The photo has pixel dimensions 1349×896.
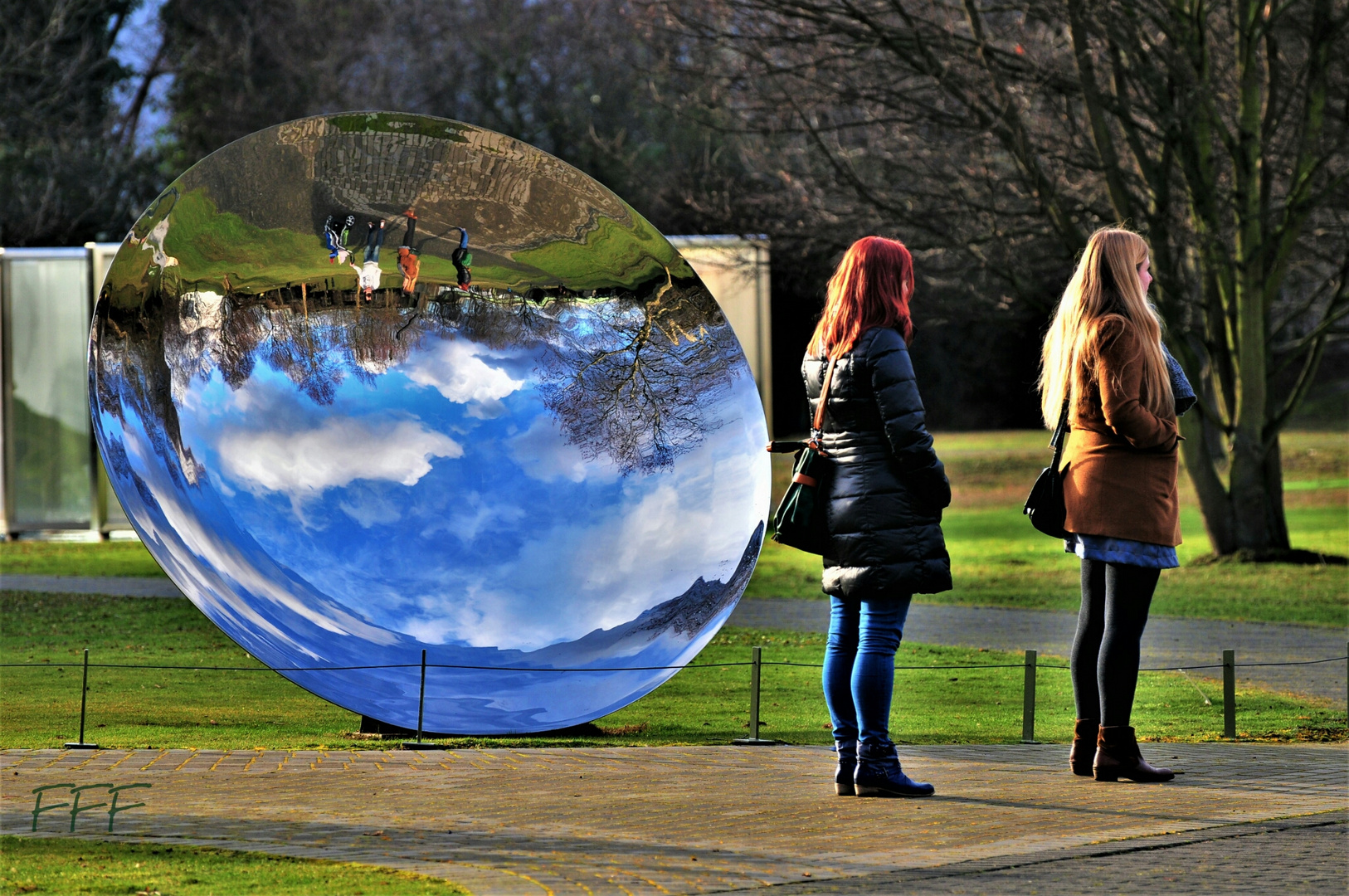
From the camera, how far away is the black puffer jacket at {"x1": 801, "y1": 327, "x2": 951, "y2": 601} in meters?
6.02

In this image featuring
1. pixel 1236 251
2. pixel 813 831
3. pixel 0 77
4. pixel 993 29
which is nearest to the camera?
pixel 813 831

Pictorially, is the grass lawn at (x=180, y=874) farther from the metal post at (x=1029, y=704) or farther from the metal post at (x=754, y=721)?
the metal post at (x=1029, y=704)

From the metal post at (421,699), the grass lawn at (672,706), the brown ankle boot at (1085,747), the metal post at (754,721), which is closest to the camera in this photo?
the brown ankle boot at (1085,747)

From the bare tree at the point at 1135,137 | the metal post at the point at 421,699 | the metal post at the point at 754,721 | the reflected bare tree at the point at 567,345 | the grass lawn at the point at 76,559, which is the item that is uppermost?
the bare tree at the point at 1135,137

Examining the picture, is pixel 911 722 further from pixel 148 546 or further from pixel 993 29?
pixel 993 29

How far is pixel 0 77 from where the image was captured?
3042 cm

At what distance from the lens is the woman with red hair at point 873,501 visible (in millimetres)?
6047

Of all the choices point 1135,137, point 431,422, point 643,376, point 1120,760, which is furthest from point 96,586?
point 1120,760

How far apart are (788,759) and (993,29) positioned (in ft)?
60.3

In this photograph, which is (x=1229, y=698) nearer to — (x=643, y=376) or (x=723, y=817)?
(x=643, y=376)

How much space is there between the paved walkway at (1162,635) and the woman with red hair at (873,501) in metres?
4.84

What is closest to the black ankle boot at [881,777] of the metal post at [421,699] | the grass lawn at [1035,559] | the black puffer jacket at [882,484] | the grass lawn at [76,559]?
the black puffer jacket at [882,484]

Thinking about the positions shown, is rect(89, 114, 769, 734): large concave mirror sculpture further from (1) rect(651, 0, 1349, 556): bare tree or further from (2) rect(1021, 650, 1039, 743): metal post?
(1) rect(651, 0, 1349, 556): bare tree

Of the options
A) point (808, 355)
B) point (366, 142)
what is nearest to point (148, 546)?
point (366, 142)
